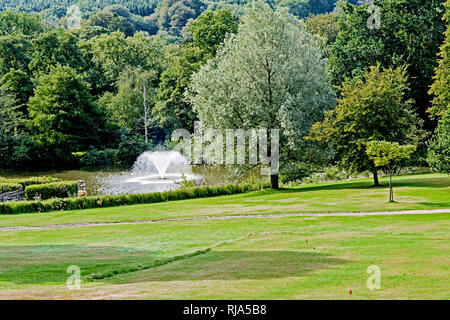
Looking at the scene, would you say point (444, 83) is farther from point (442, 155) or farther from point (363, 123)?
point (442, 155)

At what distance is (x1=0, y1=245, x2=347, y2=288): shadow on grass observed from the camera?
1199 centimetres

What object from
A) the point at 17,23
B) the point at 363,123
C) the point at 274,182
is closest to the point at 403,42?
the point at 363,123

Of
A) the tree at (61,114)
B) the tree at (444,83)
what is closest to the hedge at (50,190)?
the tree at (61,114)

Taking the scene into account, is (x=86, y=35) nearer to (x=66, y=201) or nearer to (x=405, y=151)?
(x=66, y=201)

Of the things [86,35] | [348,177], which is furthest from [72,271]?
[86,35]

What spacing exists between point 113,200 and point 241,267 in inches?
884

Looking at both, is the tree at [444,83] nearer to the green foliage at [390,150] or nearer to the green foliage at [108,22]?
the green foliage at [390,150]

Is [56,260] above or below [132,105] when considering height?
below

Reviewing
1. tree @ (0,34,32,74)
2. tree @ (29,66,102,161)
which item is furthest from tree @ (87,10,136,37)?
tree @ (29,66,102,161)

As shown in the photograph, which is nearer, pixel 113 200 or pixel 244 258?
pixel 244 258

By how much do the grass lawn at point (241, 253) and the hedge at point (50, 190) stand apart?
22.7ft

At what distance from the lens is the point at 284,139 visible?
36.5 m

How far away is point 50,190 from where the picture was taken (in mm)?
37906

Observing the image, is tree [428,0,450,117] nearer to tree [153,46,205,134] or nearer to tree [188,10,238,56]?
tree [153,46,205,134]
